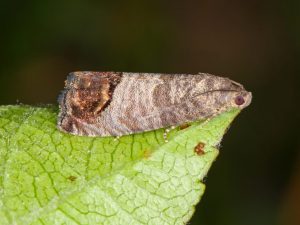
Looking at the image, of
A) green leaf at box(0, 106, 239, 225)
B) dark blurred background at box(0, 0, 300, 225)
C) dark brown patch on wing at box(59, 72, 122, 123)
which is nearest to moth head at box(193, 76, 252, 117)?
dark brown patch on wing at box(59, 72, 122, 123)

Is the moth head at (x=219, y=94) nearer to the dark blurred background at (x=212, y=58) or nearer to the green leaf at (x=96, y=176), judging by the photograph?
the green leaf at (x=96, y=176)

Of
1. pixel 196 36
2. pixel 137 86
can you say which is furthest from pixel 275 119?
pixel 137 86

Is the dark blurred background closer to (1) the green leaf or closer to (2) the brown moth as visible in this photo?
(2) the brown moth

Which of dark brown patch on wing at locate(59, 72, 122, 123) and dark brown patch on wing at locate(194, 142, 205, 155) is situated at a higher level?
dark brown patch on wing at locate(59, 72, 122, 123)

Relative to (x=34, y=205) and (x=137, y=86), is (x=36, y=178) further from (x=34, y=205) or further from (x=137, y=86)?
(x=137, y=86)

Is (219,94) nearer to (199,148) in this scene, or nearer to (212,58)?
(199,148)

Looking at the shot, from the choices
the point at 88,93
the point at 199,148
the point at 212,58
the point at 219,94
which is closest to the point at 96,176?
the point at 199,148
